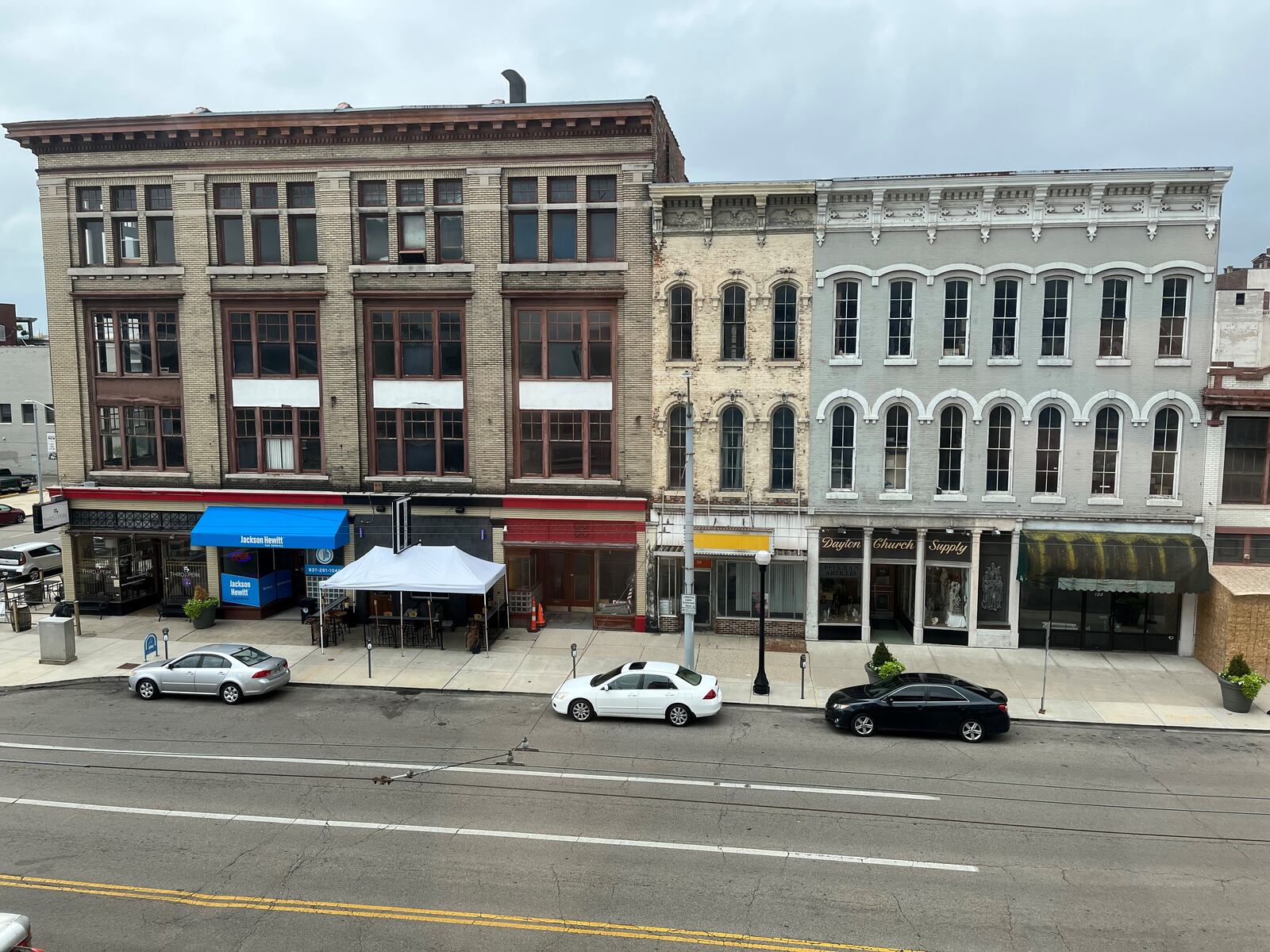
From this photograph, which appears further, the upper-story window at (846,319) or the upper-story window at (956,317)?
the upper-story window at (846,319)

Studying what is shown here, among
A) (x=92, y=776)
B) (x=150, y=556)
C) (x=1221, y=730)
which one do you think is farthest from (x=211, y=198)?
(x=1221, y=730)

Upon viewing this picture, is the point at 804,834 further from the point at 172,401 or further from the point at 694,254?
the point at 172,401

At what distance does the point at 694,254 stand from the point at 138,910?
20.4 metres

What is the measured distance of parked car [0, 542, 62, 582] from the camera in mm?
32594

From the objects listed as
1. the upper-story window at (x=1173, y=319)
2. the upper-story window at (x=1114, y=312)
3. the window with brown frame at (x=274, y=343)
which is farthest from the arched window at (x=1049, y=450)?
the window with brown frame at (x=274, y=343)

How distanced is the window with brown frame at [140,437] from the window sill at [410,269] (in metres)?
8.08

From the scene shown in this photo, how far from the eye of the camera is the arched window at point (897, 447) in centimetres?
2370

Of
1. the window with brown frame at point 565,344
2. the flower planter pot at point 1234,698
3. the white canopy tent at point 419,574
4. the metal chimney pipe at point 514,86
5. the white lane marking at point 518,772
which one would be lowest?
the white lane marking at point 518,772

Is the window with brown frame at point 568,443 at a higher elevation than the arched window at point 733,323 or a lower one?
lower

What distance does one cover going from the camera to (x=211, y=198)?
2536 centimetres

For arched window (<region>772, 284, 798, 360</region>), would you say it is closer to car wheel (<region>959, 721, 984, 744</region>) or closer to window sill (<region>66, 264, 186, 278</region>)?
car wheel (<region>959, 721, 984, 744</region>)

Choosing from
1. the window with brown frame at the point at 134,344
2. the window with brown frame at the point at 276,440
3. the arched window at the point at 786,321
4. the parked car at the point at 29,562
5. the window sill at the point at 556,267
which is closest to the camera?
Result: the arched window at the point at 786,321

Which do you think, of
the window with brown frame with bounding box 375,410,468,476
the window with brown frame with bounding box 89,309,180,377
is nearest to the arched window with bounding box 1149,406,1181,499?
the window with brown frame with bounding box 375,410,468,476

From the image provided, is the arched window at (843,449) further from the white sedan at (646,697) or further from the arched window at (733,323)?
the white sedan at (646,697)
